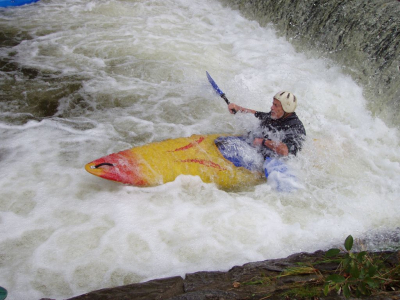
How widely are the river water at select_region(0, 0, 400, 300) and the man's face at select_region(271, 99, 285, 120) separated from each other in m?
0.57

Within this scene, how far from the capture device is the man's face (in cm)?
386

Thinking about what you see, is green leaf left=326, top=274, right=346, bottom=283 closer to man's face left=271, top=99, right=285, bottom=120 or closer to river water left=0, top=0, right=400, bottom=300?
river water left=0, top=0, right=400, bottom=300

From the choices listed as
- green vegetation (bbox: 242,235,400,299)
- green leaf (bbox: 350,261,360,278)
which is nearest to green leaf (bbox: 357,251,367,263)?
green vegetation (bbox: 242,235,400,299)

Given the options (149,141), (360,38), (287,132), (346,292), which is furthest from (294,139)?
(360,38)

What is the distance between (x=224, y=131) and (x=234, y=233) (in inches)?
82.9

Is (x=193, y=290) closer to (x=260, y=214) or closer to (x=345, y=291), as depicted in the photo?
(x=345, y=291)

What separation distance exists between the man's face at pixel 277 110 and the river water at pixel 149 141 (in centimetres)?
57

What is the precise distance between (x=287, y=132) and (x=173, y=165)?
1433mm

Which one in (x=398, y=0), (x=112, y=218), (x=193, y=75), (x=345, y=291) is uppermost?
(x=398, y=0)

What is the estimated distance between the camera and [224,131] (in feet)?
16.5

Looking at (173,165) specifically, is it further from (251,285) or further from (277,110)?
(251,285)

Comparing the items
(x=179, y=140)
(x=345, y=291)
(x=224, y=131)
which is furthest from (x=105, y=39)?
(x=345, y=291)

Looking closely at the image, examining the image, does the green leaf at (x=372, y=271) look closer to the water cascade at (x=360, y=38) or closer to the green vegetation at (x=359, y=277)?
the green vegetation at (x=359, y=277)

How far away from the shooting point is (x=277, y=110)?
3896 millimetres
